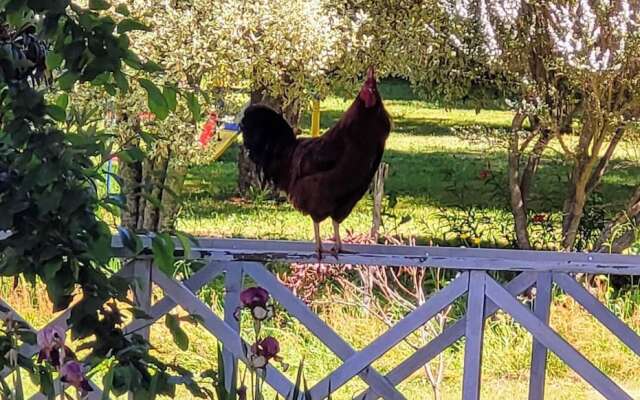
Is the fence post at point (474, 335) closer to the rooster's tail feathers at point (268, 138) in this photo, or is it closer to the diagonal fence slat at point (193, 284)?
the diagonal fence slat at point (193, 284)

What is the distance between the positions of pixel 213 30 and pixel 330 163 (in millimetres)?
1651

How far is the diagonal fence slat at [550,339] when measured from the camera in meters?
2.59

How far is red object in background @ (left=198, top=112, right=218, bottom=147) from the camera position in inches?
211

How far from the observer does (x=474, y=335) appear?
2637 mm

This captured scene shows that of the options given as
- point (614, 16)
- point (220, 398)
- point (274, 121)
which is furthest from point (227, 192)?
point (220, 398)

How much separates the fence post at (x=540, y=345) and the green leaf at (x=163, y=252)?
1.10 meters

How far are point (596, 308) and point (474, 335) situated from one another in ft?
1.09

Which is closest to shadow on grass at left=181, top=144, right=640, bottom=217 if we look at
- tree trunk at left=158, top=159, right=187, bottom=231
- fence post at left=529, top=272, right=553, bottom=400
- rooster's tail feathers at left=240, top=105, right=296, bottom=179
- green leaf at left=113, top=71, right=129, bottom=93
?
tree trunk at left=158, top=159, right=187, bottom=231

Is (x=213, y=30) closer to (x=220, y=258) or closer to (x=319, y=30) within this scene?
(x=319, y=30)

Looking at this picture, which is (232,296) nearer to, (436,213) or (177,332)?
(177,332)

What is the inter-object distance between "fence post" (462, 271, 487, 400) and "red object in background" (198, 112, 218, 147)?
2.96m

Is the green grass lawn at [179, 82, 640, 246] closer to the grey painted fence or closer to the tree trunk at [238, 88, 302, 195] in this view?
the tree trunk at [238, 88, 302, 195]

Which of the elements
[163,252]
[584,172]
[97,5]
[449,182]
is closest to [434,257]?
[163,252]

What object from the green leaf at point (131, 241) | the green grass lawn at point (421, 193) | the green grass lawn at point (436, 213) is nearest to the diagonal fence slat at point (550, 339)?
the green leaf at point (131, 241)
